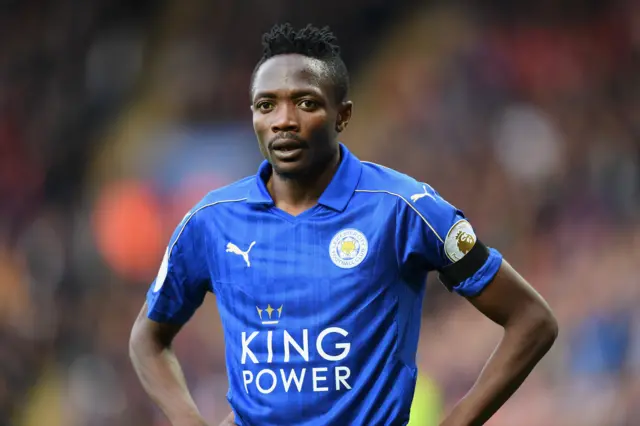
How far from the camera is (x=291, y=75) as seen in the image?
2.87 metres

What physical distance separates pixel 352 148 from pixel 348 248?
469cm

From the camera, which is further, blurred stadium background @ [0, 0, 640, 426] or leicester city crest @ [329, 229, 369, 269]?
blurred stadium background @ [0, 0, 640, 426]

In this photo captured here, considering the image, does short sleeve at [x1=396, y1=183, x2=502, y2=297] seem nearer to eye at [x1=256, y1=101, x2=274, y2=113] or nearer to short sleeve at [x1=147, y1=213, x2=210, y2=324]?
eye at [x1=256, y1=101, x2=274, y2=113]

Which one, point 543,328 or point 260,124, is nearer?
point 543,328

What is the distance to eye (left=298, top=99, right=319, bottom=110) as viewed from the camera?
9.37 feet

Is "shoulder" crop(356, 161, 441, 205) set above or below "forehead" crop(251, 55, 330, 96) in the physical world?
below

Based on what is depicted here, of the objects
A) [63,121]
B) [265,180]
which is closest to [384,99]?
[63,121]

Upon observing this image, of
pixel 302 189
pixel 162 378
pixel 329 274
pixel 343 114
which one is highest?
A: pixel 343 114

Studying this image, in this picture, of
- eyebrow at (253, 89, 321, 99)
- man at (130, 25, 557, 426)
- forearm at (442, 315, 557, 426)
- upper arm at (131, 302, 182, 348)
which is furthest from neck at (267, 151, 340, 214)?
forearm at (442, 315, 557, 426)

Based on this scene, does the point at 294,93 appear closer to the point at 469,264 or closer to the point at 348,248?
the point at 348,248

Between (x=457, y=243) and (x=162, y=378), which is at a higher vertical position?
(x=457, y=243)

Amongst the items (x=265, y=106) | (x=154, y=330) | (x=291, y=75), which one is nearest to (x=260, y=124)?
(x=265, y=106)

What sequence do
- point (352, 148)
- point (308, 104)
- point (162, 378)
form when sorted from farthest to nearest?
point (352, 148) < point (162, 378) < point (308, 104)

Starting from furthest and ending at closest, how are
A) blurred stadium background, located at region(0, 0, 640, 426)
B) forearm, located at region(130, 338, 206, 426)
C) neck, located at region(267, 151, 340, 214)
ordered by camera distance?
1. blurred stadium background, located at region(0, 0, 640, 426)
2. forearm, located at region(130, 338, 206, 426)
3. neck, located at region(267, 151, 340, 214)
